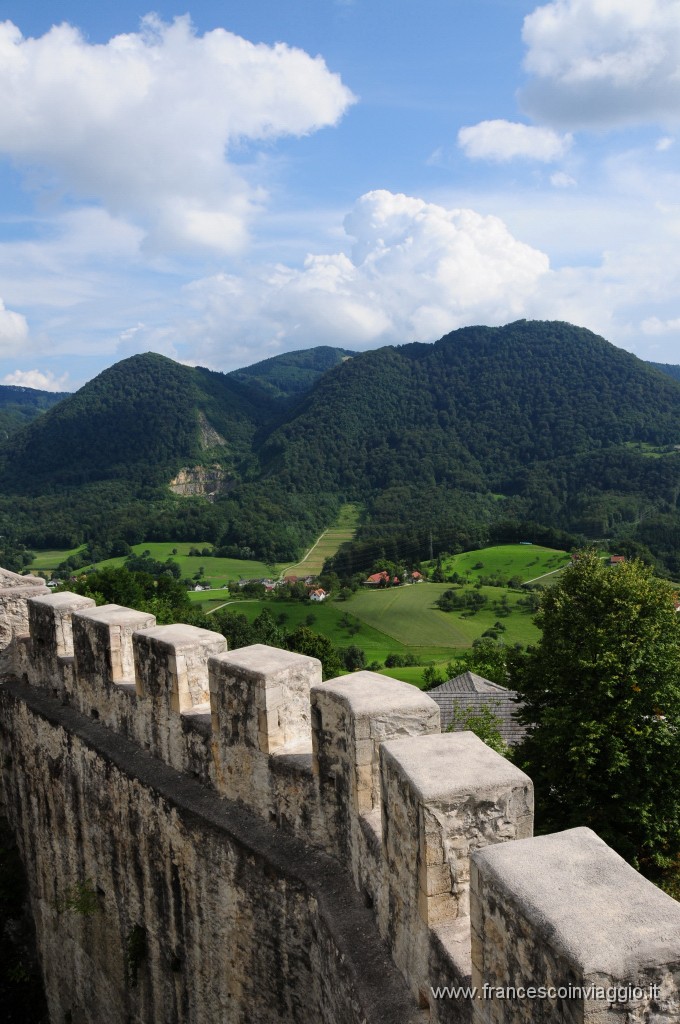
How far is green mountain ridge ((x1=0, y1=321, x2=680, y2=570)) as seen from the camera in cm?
11312

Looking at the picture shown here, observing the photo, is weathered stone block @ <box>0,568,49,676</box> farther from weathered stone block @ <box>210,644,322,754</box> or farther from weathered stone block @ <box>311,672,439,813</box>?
weathered stone block @ <box>311,672,439,813</box>

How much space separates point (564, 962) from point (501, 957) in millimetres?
380

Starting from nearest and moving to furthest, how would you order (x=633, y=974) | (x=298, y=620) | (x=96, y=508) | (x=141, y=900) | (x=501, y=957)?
1. (x=633, y=974)
2. (x=501, y=957)
3. (x=141, y=900)
4. (x=298, y=620)
5. (x=96, y=508)

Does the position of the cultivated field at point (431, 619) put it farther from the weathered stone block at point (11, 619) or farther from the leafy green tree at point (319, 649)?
the weathered stone block at point (11, 619)

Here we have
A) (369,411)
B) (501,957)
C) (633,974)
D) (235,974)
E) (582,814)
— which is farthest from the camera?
(369,411)

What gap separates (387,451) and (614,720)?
477 ft

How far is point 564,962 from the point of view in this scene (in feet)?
5.96

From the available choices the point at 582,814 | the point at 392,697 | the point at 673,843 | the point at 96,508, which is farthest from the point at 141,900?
the point at 96,508

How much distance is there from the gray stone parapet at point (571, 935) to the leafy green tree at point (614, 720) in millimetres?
10502

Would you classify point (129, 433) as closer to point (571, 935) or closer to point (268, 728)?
point (268, 728)

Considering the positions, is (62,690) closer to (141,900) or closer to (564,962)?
(141,900)

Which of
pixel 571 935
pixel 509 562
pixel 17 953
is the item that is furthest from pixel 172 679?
pixel 509 562

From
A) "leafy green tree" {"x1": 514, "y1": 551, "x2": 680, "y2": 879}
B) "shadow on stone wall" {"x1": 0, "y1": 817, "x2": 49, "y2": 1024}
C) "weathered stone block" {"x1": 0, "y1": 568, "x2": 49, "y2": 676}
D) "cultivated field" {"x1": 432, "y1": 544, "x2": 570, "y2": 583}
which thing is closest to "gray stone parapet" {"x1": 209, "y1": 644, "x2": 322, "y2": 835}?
"weathered stone block" {"x1": 0, "y1": 568, "x2": 49, "y2": 676}

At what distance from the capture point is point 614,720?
482 inches
